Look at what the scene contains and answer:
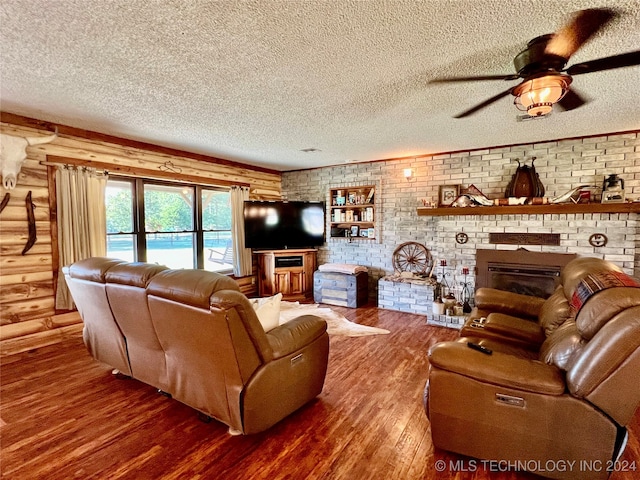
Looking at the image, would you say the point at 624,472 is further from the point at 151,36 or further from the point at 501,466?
the point at 151,36

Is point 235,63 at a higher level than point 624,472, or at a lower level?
higher

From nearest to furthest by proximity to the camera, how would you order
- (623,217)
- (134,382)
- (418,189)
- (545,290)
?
(134,382) < (623,217) < (545,290) < (418,189)

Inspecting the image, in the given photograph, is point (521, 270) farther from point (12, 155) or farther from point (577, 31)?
point (12, 155)

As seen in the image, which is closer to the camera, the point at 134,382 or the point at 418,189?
the point at 134,382

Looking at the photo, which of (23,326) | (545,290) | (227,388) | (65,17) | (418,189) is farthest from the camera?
(418,189)

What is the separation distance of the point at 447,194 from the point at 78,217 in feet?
16.3

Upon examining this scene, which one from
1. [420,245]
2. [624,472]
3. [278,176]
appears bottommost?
[624,472]

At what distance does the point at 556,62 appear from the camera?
→ 185 centimetres

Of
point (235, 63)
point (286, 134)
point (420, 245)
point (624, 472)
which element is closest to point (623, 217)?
point (420, 245)

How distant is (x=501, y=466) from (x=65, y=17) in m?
3.42

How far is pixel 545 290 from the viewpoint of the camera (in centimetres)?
409

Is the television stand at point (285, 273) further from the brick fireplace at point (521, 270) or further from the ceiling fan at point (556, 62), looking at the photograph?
the ceiling fan at point (556, 62)

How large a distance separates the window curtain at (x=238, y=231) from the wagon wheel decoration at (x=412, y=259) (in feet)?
8.82

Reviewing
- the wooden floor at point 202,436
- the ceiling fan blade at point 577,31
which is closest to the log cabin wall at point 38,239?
the wooden floor at point 202,436
